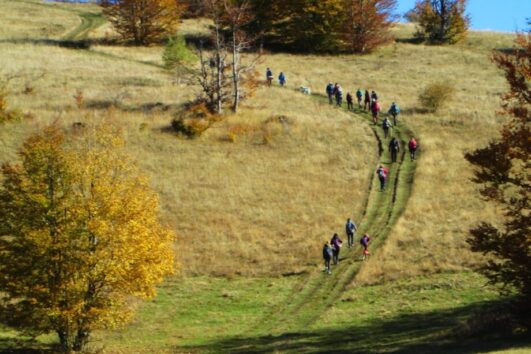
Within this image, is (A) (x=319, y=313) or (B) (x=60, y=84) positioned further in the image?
(B) (x=60, y=84)

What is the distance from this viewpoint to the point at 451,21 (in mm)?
95750

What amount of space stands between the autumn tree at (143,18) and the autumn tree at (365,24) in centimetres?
2029

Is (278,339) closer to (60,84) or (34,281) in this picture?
(34,281)

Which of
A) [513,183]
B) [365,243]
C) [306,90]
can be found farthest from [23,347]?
[306,90]

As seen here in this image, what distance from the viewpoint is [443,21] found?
9581 centimetres

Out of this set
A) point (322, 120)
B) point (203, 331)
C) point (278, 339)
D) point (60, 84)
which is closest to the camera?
point (278, 339)

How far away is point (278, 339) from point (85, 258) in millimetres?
7974

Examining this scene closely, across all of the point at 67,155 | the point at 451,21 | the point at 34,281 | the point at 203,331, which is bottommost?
the point at 203,331

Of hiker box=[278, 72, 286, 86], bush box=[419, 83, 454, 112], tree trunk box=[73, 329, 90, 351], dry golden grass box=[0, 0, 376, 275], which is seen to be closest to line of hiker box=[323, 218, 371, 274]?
dry golden grass box=[0, 0, 376, 275]

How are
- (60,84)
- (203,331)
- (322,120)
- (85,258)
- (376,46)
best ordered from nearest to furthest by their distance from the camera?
1. (85,258)
2. (203,331)
3. (322,120)
4. (60,84)
5. (376,46)

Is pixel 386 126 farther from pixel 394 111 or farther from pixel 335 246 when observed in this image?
pixel 335 246

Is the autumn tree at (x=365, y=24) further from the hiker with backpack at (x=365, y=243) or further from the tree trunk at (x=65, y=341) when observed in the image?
the tree trunk at (x=65, y=341)

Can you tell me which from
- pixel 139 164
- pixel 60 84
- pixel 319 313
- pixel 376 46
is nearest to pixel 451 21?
pixel 376 46

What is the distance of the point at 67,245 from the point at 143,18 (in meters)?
64.4
